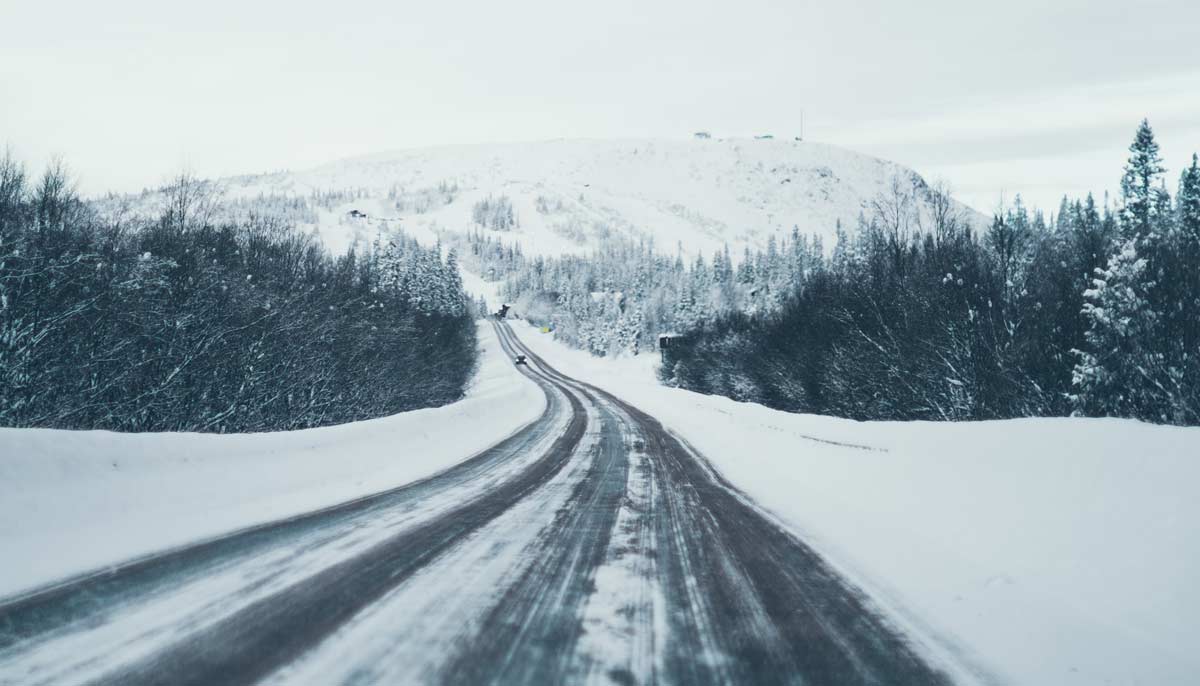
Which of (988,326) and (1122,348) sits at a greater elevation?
(988,326)

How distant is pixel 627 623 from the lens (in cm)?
321

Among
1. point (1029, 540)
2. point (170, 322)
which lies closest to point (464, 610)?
point (1029, 540)

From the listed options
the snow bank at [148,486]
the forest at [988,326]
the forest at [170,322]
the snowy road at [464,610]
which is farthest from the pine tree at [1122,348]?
the forest at [170,322]

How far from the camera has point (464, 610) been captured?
10.8ft

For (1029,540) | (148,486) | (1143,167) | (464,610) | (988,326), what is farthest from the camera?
(1143,167)

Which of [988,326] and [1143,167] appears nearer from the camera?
[988,326]

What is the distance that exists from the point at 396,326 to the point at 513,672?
3250 centimetres

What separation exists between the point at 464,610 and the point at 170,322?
1539cm

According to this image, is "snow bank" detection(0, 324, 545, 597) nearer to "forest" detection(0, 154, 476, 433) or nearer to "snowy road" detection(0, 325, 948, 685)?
"snowy road" detection(0, 325, 948, 685)

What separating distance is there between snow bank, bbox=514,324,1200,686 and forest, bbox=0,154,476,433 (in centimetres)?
1380

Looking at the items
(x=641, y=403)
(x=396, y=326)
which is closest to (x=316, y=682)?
(x=641, y=403)

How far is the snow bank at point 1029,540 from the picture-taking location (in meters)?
3.05

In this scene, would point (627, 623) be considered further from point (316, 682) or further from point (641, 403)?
point (641, 403)

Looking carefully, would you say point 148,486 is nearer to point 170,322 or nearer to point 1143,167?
point 170,322
